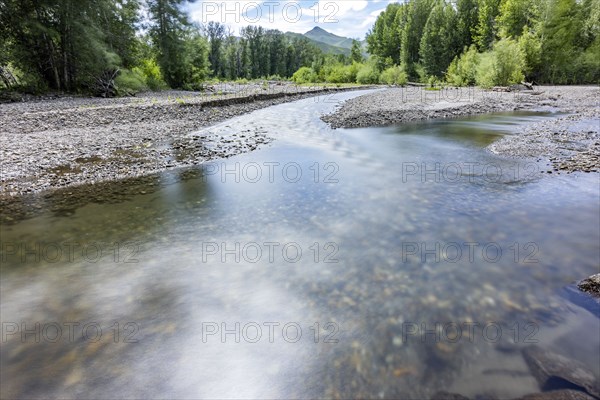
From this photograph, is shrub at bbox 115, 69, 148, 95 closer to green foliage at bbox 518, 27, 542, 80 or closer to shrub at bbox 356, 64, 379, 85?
green foliage at bbox 518, 27, 542, 80

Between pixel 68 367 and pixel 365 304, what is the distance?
3.42 meters

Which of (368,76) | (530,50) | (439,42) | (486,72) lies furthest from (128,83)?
(439,42)

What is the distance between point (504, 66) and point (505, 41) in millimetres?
3793

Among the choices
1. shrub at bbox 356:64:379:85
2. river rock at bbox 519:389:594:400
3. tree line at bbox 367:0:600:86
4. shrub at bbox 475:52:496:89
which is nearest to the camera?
river rock at bbox 519:389:594:400

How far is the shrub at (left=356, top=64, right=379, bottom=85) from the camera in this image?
238 feet

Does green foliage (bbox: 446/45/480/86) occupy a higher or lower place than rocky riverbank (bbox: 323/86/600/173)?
higher

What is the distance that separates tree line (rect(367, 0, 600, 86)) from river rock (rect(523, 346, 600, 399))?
42.5 metres

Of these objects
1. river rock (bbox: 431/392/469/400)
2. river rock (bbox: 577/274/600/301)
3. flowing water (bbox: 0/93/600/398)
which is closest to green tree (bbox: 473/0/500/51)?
flowing water (bbox: 0/93/600/398)

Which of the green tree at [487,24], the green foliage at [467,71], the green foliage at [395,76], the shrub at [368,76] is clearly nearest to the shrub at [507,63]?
the green foliage at [467,71]

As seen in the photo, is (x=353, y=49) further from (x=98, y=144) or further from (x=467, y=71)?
(x=98, y=144)

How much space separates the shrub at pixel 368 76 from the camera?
72.6 meters

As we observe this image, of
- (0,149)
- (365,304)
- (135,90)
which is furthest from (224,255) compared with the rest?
(135,90)

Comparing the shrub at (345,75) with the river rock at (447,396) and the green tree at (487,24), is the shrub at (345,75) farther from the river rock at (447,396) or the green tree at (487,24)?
the river rock at (447,396)

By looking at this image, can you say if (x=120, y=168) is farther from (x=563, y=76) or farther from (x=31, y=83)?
(x=563, y=76)
